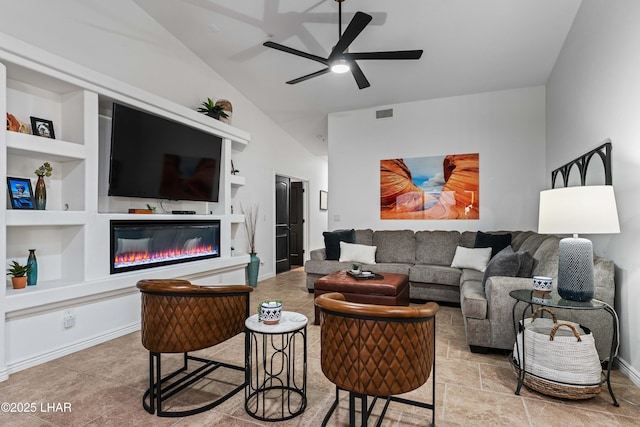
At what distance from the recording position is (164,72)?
13.9ft

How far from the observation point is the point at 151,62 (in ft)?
13.4

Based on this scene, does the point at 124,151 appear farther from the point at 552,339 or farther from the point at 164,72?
the point at 552,339

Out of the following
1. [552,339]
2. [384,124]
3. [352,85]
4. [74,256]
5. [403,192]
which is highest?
[352,85]

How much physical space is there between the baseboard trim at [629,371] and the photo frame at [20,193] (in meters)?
4.72

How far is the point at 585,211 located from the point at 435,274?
8.11ft

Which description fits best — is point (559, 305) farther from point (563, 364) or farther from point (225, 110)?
point (225, 110)

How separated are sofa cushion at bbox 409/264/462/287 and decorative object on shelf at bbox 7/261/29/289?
13.3 feet

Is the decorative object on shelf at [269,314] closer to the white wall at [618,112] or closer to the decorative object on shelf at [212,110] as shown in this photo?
the white wall at [618,112]

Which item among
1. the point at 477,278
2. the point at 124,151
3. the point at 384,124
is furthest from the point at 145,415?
the point at 384,124

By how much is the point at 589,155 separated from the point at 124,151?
4.48 metres

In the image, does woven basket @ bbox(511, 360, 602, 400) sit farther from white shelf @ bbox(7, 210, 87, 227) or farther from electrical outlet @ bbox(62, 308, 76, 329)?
white shelf @ bbox(7, 210, 87, 227)

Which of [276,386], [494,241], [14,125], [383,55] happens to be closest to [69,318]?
[14,125]

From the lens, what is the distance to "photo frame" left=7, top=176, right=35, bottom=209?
2.72m

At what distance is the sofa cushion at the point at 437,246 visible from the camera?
4934 millimetres
